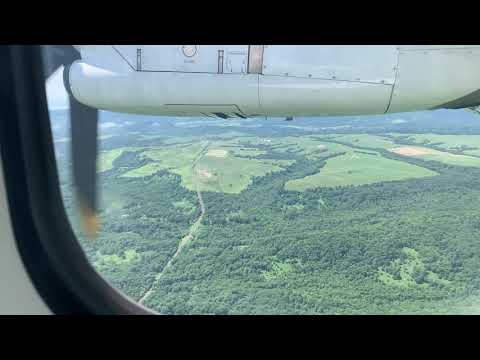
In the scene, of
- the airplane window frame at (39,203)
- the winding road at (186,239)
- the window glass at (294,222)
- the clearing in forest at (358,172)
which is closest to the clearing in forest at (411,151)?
the window glass at (294,222)

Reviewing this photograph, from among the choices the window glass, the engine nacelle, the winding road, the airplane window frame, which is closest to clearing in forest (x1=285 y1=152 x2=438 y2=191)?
the window glass

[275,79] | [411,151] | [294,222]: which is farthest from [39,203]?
[411,151]

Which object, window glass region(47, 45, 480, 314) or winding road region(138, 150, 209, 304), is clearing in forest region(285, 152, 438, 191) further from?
winding road region(138, 150, 209, 304)

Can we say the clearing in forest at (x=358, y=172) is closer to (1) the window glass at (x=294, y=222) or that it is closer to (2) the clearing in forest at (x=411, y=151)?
(1) the window glass at (x=294, y=222)
